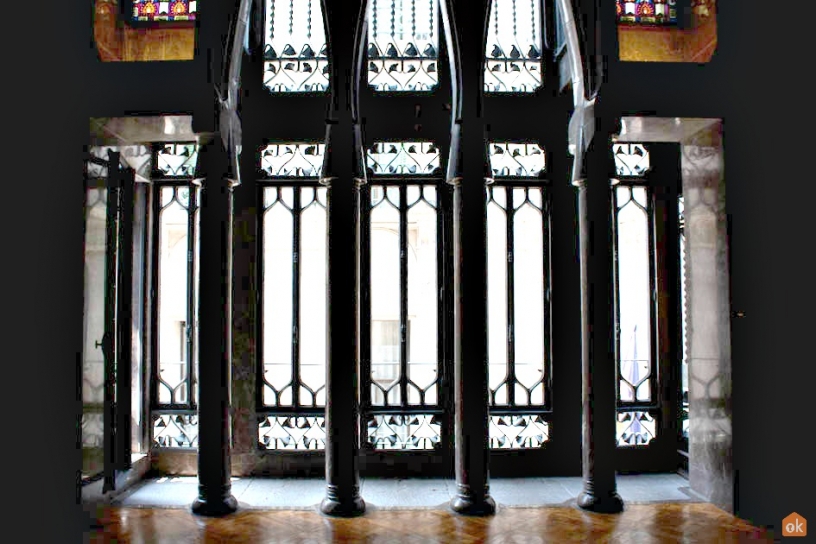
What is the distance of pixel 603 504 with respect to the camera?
167 inches

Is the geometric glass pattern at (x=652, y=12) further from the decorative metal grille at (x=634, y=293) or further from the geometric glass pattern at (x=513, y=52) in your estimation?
the decorative metal grille at (x=634, y=293)

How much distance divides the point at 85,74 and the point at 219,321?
79.1 inches

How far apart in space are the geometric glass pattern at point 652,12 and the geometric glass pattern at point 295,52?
270cm

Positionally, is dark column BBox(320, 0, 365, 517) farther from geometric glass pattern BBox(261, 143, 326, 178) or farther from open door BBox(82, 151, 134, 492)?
open door BBox(82, 151, 134, 492)

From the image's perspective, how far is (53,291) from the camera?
368 cm

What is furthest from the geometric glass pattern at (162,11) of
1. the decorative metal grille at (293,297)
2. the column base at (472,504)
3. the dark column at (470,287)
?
the column base at (472,504)

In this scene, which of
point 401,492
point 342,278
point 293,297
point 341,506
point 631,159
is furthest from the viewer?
point 631,159

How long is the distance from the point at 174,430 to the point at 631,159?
187 inches

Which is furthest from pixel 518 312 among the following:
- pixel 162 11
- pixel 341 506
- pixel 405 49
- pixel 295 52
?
pixel 162 11

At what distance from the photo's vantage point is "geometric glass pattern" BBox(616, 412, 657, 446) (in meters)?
5.19

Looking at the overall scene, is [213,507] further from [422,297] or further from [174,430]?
[422,297]

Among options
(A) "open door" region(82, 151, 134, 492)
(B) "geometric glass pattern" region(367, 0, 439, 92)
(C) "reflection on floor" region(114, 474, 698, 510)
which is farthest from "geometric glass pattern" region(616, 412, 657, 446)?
(A) "open door" region(82, 151, 134, 492)

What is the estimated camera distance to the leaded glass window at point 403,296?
5.06 metres

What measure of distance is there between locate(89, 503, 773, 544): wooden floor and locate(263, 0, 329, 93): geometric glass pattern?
11.6ft
